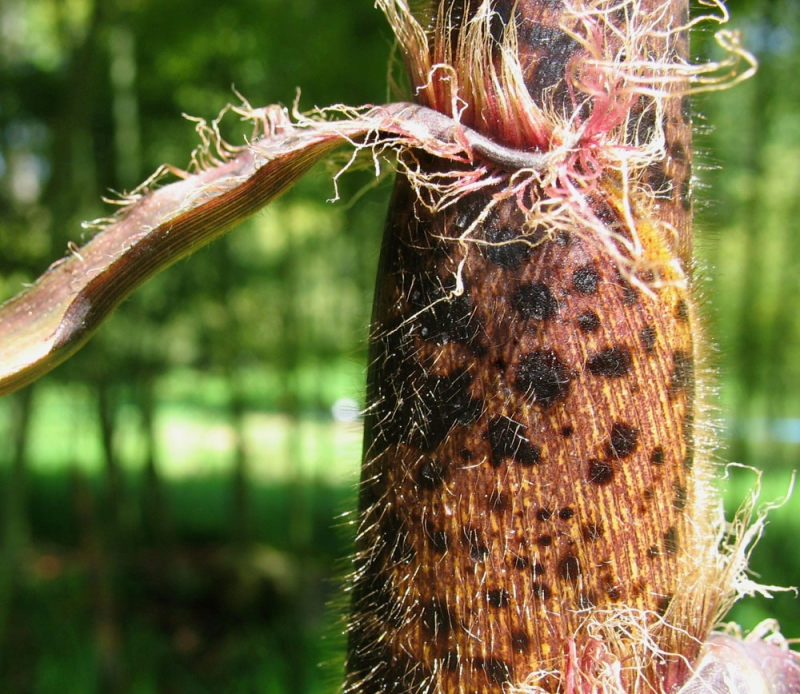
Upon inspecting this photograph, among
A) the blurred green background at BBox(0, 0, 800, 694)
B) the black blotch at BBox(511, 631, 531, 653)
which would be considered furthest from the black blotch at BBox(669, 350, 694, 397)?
the blurred green background at BBox(0, 0, 800, 694)

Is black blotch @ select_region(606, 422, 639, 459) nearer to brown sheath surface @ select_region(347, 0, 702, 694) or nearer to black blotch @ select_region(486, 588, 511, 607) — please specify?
brown sheath surface @ select_region(347, 0, 702, 694)

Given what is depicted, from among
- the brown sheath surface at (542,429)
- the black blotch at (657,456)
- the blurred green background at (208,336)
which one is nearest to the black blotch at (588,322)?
the brown sheath surface at (542,429)

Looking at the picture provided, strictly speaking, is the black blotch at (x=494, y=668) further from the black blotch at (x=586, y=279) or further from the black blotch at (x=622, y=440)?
the black blotch at (x=586, y=279)

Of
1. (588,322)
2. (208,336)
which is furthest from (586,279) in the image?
(208,336)

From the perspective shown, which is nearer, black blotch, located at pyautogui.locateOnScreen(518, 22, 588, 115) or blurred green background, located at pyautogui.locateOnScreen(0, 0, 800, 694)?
black blotch, located at pyautogui.locateOnScreen(518, 22, 588, 115)

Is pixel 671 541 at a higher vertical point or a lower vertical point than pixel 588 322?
lower

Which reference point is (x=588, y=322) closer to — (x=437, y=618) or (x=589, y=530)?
(x=589, y=530)

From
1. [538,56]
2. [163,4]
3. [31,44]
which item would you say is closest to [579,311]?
[538,56]
